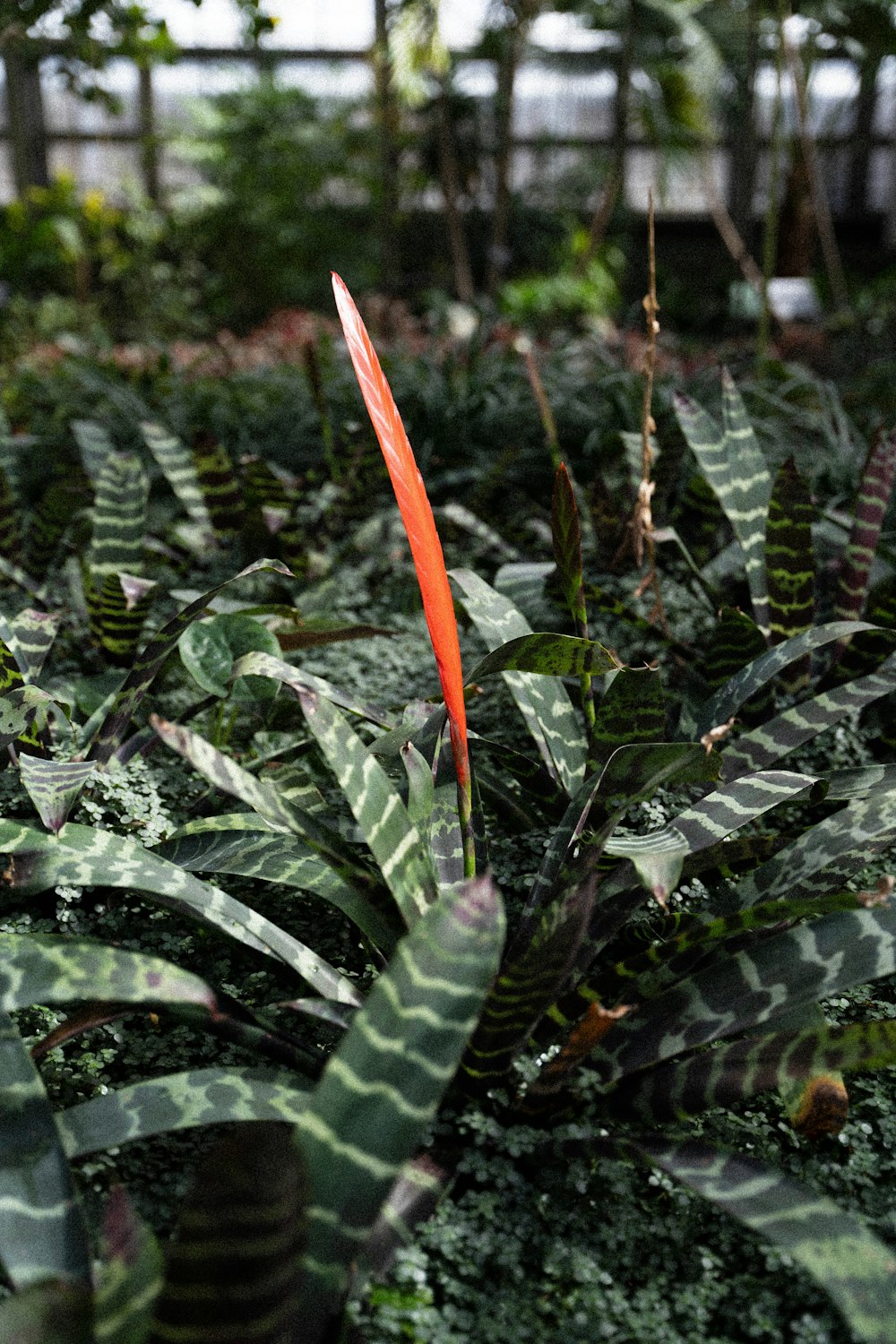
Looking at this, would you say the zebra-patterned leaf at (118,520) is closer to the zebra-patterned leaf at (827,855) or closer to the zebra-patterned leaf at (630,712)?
the zebra-patterned leaf at (630,712)

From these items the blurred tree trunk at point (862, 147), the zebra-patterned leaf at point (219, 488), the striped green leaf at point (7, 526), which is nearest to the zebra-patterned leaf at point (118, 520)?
the zebra-patterned leaf at point (219, 488)

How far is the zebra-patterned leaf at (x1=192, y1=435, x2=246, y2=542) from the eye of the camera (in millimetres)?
1913

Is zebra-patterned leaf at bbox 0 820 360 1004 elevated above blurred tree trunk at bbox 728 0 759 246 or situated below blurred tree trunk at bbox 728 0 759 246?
below

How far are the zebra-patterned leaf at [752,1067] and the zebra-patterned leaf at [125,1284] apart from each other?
1.30 ft

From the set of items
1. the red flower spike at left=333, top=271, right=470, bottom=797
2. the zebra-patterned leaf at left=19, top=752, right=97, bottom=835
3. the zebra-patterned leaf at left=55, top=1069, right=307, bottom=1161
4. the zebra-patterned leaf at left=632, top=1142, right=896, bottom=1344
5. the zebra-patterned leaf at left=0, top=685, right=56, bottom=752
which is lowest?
the zebra-patterned leaf at left=55, top=1069, right=307, bottom=1161

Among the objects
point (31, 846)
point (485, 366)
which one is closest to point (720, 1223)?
point (31, 846)

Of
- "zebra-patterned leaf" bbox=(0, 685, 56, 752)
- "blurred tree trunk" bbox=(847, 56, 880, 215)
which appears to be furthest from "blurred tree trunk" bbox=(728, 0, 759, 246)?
"zebra-patterned leaf" bbox=(0, 685, 56, 752)

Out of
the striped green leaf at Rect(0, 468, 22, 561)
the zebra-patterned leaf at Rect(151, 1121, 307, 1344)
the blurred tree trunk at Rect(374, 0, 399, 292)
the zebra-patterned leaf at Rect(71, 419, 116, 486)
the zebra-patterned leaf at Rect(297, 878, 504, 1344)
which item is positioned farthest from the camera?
the blurred tree trunk at Rect(374, 0, 399, 292)

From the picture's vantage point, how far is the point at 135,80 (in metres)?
11.3

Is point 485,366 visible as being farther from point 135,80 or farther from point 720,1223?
point 135,80

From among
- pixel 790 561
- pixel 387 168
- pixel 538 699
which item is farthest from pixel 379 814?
pixel 387 168

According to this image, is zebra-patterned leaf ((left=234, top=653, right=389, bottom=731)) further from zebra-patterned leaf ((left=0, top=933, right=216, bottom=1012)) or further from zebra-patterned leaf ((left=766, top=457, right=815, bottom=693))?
zebra-patterned leaf ((left=766, top=457, right=815, bottom=693))

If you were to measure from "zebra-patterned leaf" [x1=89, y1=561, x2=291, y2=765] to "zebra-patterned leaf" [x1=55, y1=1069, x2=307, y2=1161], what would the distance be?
18.6 inches

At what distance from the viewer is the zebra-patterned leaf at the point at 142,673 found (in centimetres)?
114
